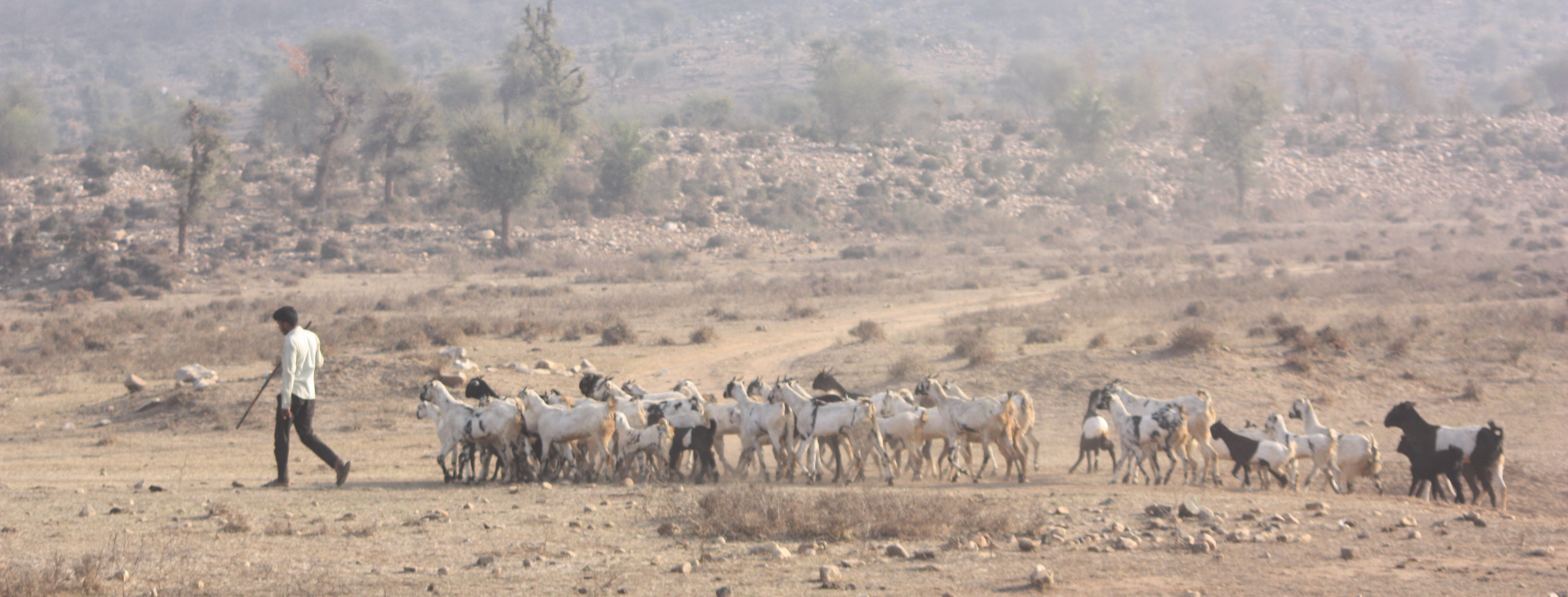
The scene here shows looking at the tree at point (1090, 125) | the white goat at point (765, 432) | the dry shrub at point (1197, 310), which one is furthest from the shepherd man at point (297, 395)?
the tree at point (1090, 125)

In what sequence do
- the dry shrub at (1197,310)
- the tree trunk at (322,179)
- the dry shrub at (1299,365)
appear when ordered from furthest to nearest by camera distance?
the tree trunk at (322,179), the dry shrub at (1197,310), the dry shrub at (1299,365)

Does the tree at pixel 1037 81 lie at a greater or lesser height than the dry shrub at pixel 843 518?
greater

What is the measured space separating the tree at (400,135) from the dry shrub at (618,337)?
27.7m

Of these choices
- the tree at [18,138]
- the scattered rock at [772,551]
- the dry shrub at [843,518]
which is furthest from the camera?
the tree at [18,138]

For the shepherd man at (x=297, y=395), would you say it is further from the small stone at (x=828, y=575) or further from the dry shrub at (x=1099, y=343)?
the dry shrub at (x=1099, y=343)

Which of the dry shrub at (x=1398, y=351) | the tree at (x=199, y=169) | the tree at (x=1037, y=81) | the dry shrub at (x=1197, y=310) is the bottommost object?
the dry shrub at (x=1398, y=351)

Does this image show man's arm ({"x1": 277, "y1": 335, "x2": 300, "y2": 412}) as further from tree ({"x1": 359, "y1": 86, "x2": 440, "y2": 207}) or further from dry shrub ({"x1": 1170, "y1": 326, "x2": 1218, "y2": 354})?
tree ({"x1": 359, "y1": 86, "x2": 440, "y2": 207})

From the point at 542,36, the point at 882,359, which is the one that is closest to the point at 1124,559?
the point at 882,359

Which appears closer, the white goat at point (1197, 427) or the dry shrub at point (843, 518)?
the dry shrub at point (843, 518)

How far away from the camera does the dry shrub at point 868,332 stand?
1953cm

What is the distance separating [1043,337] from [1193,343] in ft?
10.9

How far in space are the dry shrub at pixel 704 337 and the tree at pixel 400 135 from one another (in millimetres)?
28168

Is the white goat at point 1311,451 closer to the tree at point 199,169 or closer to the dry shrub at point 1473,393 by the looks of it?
the dry shrub at point 1473,393

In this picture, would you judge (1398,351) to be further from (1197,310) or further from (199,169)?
(199,169)
